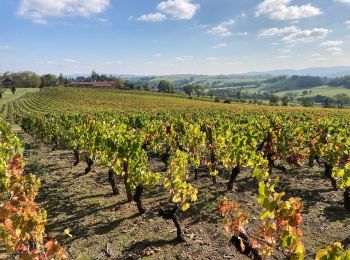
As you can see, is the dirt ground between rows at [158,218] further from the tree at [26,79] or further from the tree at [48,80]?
the tree at [48,80]

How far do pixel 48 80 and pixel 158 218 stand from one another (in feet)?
606

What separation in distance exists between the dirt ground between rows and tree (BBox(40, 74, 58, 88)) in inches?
6717

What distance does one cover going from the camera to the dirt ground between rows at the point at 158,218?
1004cm

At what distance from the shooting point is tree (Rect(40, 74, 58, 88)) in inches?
6860

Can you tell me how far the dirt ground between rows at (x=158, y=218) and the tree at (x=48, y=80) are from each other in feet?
560

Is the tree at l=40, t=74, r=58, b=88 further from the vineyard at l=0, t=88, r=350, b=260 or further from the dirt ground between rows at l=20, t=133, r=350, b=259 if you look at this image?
the dirt ground between rows at l=20, t=133, r=350, b=259

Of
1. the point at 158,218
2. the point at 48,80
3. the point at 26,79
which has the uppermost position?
the point at 26,79

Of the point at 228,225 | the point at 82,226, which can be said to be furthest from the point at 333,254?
the point at 82,226

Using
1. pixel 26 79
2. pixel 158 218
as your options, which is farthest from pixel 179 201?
pixel 26 79

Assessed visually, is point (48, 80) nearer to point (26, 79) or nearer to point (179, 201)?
point (26, 79)

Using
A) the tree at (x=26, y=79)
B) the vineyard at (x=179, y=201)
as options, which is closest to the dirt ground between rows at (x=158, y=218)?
the vineyard at (x=179, y=201)

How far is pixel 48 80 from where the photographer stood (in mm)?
180500

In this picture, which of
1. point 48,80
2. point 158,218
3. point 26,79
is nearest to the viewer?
point 158,218

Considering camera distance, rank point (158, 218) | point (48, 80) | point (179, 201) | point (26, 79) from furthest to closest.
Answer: point (48, 80)
point (26, 79)
point (158, 218)
point (179, 201)
